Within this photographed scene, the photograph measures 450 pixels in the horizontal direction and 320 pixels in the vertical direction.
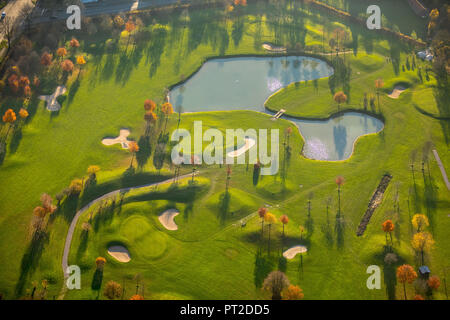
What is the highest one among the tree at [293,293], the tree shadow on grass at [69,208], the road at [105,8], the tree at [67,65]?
the road at [105,8]

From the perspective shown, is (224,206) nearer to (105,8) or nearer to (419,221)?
(419,221)

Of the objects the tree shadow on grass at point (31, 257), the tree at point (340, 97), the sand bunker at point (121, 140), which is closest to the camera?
the tree shadow on grass at point (31, 257)

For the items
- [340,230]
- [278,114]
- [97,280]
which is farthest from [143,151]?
[340,230]

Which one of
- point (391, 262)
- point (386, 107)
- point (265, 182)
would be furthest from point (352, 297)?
point (386, 107)

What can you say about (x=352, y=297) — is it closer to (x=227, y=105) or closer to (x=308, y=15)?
(x=227, y=105)

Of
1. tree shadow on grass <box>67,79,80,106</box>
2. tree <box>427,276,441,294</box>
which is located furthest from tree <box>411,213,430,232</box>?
tree shadow on grass <box>67,79,80,106</box>

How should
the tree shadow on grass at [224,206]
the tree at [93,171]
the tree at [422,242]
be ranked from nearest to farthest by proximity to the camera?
the tree at [422,242], the tree shadow on grass at [224,206], the tree at [93,171]

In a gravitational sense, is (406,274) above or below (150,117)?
below

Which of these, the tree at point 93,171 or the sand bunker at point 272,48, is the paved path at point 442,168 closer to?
the sand bunker at point 272,48

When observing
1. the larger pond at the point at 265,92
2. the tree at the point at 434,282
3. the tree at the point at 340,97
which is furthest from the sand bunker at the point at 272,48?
the tree at the point at 434,282
